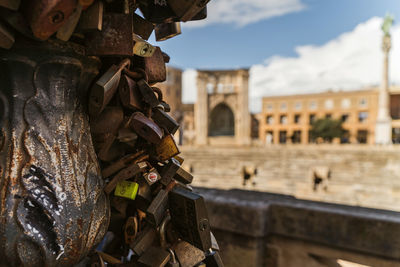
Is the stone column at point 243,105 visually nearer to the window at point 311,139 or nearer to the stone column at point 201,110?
the stone column at point 201,110

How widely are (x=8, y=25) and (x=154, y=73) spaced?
456 mm

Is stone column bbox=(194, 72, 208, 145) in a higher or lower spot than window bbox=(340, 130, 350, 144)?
higher

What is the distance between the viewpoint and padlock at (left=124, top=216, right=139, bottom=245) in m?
1.01

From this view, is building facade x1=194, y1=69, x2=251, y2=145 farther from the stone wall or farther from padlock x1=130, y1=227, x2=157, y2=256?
padlock x1=130, y1=227, x2=157, y2=256

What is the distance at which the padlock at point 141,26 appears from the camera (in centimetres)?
101

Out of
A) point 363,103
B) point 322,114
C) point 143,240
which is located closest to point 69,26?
point 143,240

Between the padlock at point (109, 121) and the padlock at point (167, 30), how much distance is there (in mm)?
449

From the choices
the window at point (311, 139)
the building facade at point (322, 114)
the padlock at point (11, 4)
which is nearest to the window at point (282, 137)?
the building facade at point (322, 114)

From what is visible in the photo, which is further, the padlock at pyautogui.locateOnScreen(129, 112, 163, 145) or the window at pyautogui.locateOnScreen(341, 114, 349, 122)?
the window at pyautogui.locateOnScreen(341, 114, 349, 122)

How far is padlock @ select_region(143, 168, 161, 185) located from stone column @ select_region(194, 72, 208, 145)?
31.5 m

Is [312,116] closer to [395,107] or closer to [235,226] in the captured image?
[395,107]

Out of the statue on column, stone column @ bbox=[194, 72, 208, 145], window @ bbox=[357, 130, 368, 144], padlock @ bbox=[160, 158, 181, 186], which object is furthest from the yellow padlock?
window @ bbox=[357, 130, 368, 144]

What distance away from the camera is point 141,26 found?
1036 millimetres

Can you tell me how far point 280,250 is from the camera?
6.16 ft
